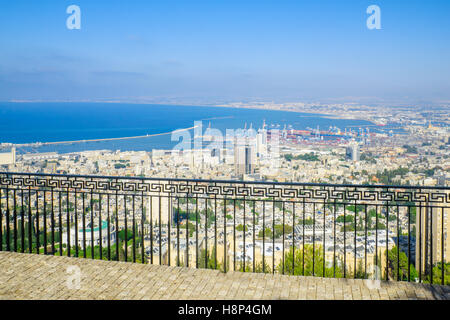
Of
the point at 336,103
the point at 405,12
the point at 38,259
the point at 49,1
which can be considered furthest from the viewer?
the point at 49,1

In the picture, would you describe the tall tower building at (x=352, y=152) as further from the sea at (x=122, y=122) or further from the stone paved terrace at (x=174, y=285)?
the stone paved terrace at (x=174, y=285)

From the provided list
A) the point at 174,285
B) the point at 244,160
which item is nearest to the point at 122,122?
the point at 244,160

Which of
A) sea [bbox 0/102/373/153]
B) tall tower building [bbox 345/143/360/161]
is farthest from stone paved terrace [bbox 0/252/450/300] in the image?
sea [bbox 0/102/373/153]

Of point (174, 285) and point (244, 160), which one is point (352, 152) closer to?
point (244, 160)

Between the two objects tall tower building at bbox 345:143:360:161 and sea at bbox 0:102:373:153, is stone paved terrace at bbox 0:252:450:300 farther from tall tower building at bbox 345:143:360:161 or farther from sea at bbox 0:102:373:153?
sea at bbox 0:102:373:153

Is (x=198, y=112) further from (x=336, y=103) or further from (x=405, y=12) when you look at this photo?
(x=405, y=12)

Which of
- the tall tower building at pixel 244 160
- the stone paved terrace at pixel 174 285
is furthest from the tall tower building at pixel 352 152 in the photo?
the stone paved terrace at pixel 174 285

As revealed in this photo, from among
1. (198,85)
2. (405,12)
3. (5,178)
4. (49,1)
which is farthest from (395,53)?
(49,1)
